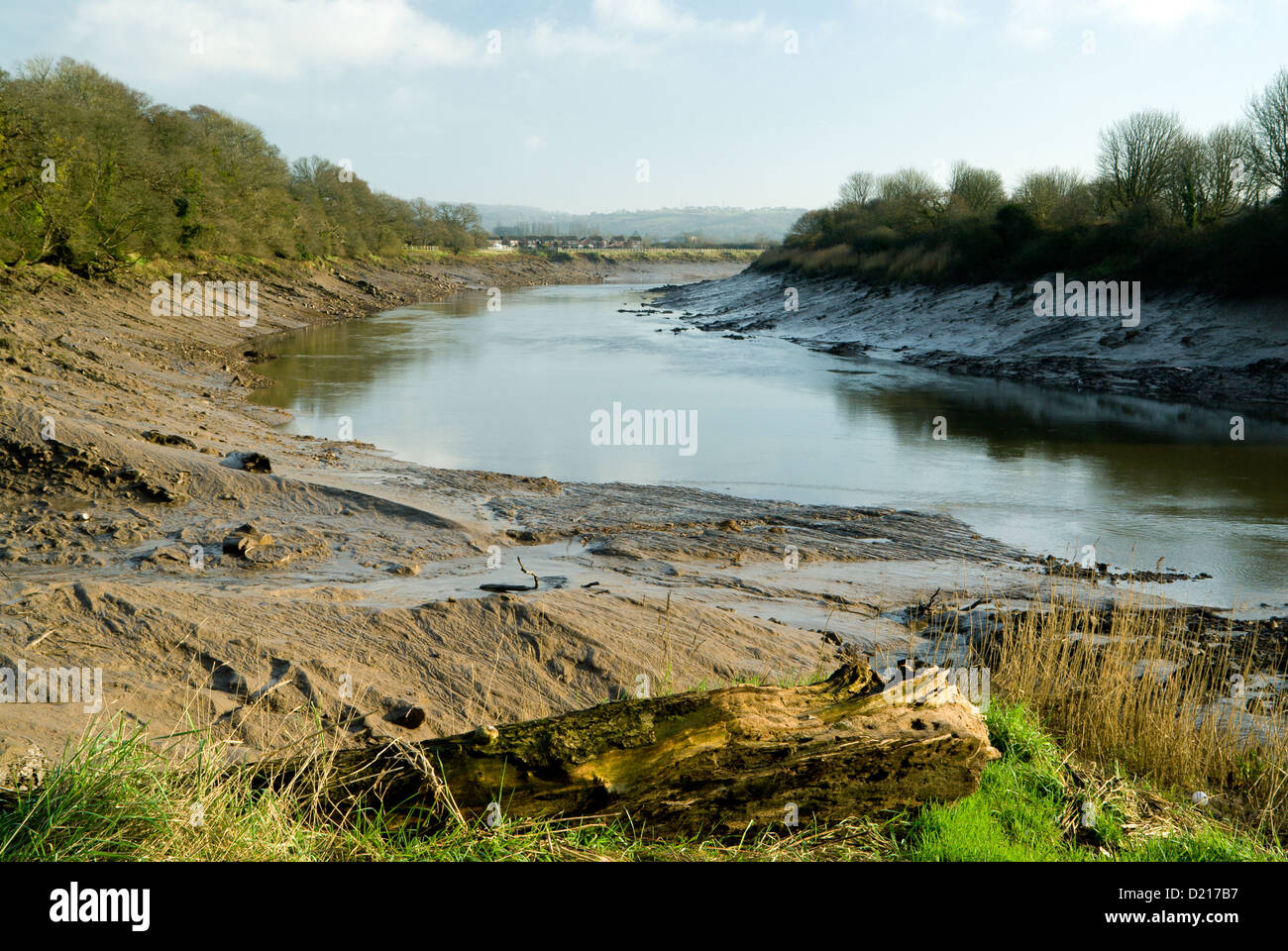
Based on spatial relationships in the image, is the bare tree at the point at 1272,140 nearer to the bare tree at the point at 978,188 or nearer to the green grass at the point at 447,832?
the bare tree at the point at 978,188

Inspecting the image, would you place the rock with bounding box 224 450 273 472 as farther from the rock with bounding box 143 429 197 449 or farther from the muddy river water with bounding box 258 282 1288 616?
the muddy river water with bounding box 258 282 1288 616

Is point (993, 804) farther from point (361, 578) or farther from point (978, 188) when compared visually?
point (978, 188)

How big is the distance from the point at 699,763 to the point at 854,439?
1398cm

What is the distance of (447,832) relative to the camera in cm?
332

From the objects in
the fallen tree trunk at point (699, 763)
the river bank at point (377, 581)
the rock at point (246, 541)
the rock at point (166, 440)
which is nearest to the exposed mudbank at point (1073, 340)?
the river bank at point (377, 581)

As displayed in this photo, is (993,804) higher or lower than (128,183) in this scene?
lower

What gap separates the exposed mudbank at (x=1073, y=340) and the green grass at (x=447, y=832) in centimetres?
1857

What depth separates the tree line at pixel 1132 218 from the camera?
84.3ft

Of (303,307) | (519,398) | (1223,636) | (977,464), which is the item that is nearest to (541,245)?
(303,307)

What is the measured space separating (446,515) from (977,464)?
8841 millimetres

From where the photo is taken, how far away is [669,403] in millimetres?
21062

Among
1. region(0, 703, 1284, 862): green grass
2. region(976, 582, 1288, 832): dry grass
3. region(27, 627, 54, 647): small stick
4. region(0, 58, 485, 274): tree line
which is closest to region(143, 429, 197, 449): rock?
region(27, 627, 54, 647): small stick

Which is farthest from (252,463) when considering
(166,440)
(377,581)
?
(377,581)
